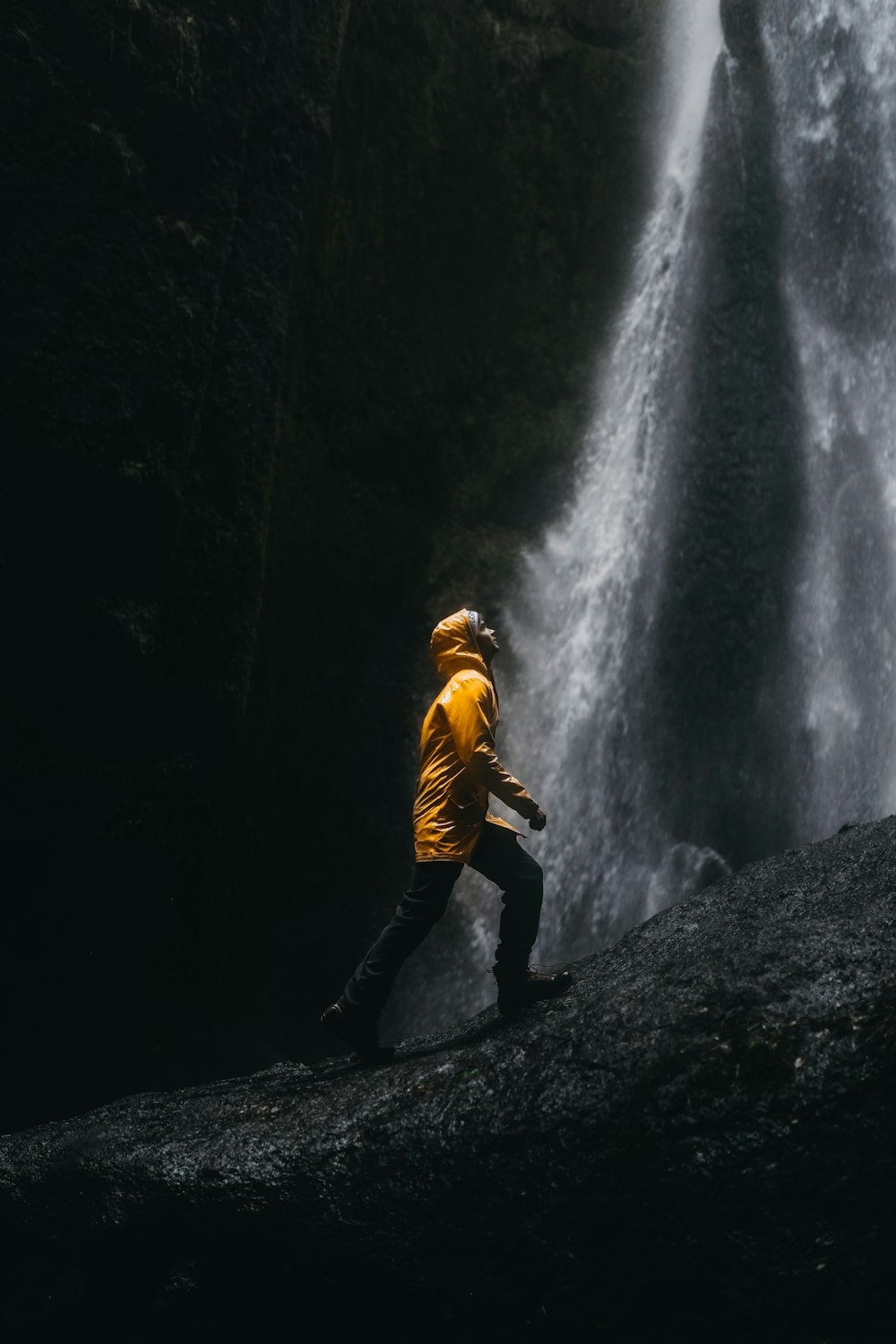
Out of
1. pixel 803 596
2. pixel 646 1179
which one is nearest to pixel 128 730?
pixel 646 1179

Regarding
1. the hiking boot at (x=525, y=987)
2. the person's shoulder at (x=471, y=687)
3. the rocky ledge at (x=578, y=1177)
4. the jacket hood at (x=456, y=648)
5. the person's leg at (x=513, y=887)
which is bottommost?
the rocky ledge at (x=578, y=1177)

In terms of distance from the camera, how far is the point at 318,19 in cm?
820

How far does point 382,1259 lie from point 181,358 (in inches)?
205

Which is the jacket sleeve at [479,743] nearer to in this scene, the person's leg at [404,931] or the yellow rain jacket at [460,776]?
the yellow rain jacket at [460,776]

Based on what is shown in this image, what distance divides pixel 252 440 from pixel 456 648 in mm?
3124

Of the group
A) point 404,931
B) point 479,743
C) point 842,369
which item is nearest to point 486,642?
point 479,743

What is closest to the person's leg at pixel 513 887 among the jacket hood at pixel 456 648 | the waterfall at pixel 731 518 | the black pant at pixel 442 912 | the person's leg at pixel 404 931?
the black pant at pixel 442 912

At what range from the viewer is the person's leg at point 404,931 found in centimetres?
454

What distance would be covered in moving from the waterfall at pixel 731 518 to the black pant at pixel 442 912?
15.0ft

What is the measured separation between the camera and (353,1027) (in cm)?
464

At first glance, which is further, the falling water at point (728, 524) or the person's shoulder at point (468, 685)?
the falling water at point (728, 524)

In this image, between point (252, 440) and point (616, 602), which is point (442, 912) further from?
point (616, 602)

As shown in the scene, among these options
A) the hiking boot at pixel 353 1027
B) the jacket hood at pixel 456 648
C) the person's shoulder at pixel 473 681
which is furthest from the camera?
the jacket hood at pixel 456 648

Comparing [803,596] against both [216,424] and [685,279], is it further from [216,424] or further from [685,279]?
[216,424]
